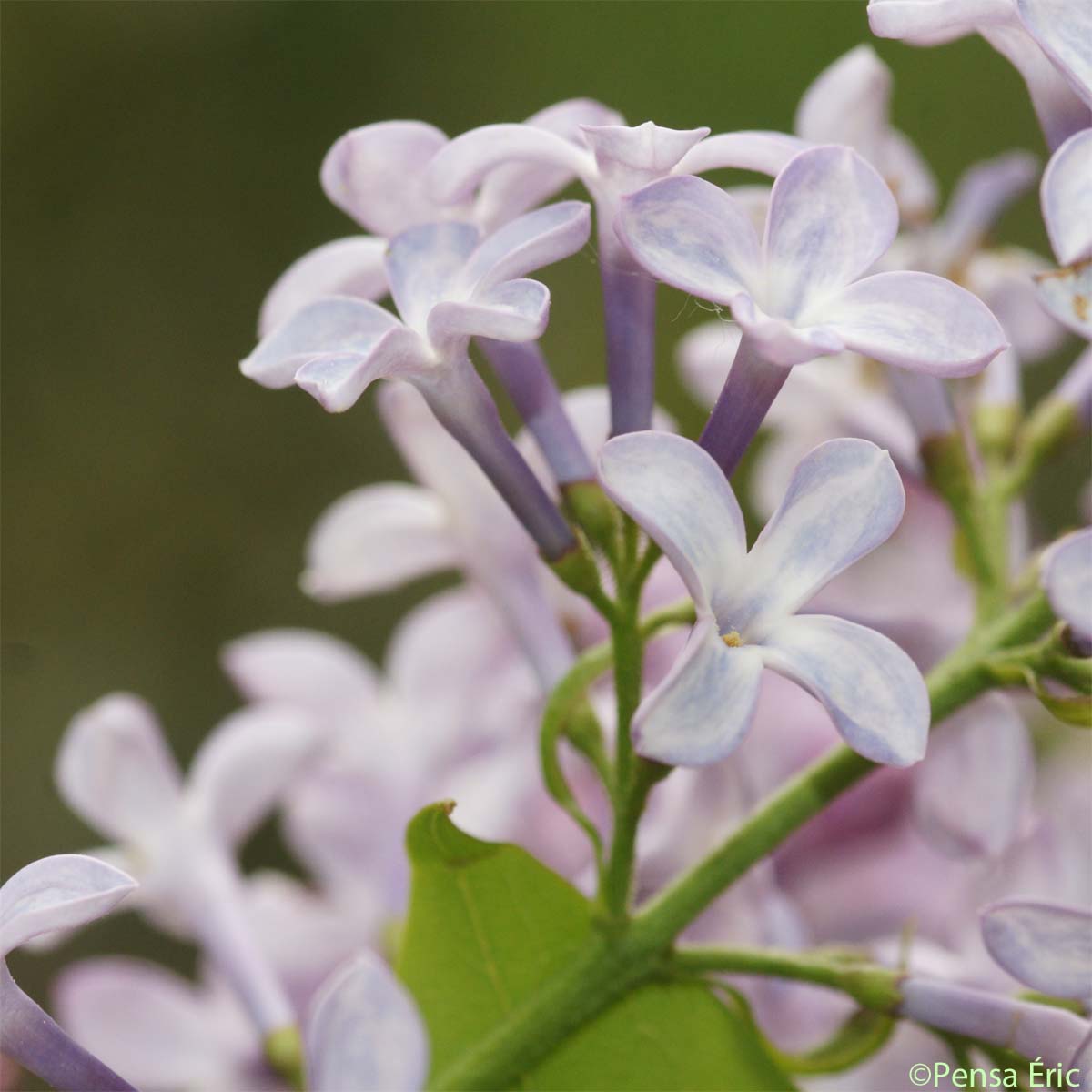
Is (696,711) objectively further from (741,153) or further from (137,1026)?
(137,1026)

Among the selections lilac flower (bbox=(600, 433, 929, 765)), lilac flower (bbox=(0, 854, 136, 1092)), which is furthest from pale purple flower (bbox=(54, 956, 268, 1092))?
lilac flower (bbox=(600, 433, 929, 765))

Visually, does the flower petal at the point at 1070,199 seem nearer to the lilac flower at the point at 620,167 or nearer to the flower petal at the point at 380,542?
the lilac flower at the point at 620,167

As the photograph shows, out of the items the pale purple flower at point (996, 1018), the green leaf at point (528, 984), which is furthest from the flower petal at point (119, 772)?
the pale purple flower at point (996, 1018)

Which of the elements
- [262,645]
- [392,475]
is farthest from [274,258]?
[262,645]

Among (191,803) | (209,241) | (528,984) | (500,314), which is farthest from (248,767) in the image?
(209,241)

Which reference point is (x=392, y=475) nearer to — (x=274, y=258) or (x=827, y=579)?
(x=274, y=258)

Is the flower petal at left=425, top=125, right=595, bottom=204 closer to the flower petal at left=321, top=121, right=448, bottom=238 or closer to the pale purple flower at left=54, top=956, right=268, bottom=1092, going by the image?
the flower petal at left=321, top=121, right=448, bottom=238
